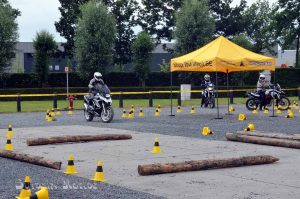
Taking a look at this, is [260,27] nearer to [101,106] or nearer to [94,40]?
[94,40]

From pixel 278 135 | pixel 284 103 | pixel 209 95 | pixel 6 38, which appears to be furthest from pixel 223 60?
pixel 6 38

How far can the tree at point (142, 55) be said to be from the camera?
58.4m

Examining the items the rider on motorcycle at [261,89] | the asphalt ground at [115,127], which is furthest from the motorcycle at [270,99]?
the asphalt ground at [115,127]

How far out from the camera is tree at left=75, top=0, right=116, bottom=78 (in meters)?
57.4

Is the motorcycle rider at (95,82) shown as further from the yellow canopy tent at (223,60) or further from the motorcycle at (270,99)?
the motorcycle at (270,99)

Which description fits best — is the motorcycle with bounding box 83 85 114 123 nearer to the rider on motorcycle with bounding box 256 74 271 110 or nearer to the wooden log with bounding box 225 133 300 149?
Answer: the wooden log with bounding box 225 133 300 149

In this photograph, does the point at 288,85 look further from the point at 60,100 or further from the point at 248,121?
the point at 248,121

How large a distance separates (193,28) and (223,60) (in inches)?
1383

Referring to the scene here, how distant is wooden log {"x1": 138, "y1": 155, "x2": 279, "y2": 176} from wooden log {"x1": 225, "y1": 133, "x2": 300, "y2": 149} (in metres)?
2.38

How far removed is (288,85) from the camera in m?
56.0

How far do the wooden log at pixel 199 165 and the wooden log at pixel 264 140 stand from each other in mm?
2376

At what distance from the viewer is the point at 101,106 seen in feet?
77.8

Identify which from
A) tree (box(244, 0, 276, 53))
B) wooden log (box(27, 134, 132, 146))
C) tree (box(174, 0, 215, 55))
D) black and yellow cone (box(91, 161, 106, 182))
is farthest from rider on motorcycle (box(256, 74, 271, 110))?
tree (box(244, 0, 276, 53))

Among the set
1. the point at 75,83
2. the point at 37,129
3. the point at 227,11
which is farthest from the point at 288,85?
the point at 37,129
